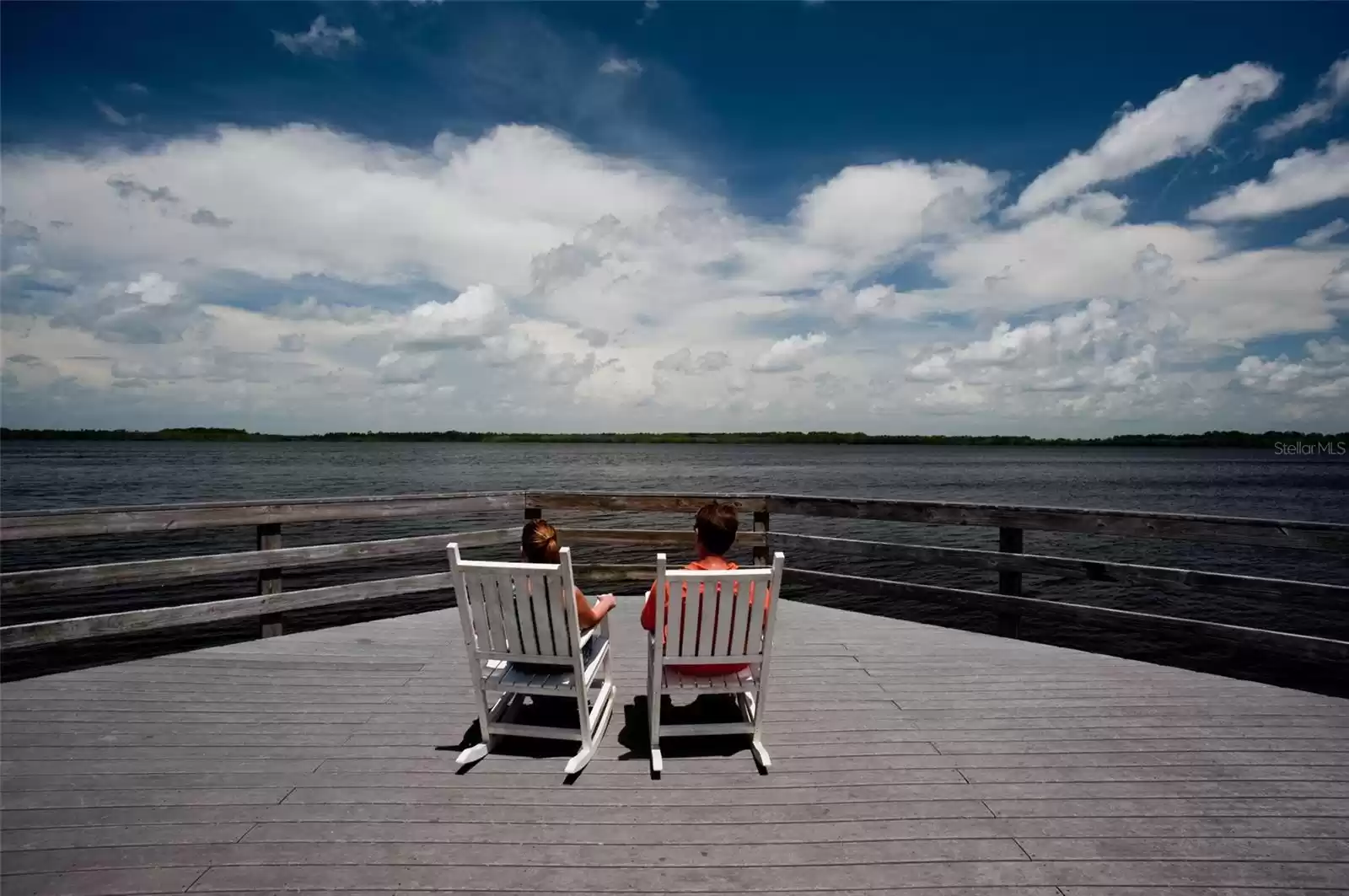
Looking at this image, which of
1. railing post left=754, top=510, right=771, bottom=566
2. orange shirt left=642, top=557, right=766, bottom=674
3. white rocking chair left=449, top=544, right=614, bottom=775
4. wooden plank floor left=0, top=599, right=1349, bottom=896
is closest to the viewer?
wooden plank floor left=0, top=599, right=1349, bottom=896

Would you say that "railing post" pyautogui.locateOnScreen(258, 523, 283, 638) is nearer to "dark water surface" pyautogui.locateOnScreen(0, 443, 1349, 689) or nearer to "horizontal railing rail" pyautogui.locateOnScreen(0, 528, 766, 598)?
"horizontal railing rail" pyautogui.locateOnScreen(0, 528, 766, 598)

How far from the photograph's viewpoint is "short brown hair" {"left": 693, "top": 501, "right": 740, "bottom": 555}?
12.1 feet

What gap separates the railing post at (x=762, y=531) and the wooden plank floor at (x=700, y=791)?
7.18 ft

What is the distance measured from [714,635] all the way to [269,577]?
13.4 feet

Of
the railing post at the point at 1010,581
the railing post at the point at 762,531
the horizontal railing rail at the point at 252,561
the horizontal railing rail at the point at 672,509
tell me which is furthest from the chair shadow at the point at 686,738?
the railing post at the point at 1010,581

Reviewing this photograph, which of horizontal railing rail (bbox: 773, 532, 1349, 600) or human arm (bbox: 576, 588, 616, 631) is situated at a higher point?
human arm (bbox: 576, 588, 616, 631)

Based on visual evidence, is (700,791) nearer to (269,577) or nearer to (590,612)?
(590,612)

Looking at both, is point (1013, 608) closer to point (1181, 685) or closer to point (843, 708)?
point (1181, 685)

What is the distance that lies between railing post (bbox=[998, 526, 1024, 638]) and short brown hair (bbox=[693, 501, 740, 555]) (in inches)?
130

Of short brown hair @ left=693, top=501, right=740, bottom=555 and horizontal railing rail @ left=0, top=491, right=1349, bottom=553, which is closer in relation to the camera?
short brown hair @ left=693, top=501, right=740, bottom=555

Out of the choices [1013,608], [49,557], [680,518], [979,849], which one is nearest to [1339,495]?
[680,518]

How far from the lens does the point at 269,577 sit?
18.8ft

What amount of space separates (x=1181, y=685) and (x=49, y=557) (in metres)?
25.5

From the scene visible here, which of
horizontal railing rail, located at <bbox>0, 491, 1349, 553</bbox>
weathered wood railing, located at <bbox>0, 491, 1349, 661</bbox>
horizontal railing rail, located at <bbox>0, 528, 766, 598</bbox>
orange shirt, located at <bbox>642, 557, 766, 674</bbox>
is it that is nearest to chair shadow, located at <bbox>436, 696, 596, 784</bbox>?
orange shirt, located at <bbox>642, 557, 766, 674</bbox>
